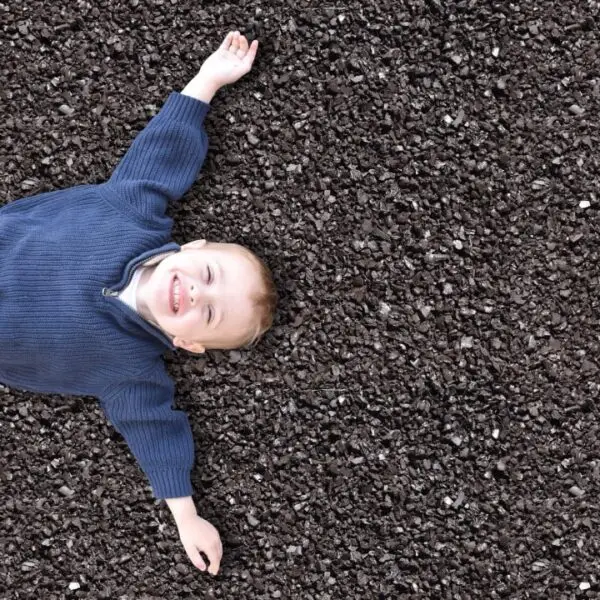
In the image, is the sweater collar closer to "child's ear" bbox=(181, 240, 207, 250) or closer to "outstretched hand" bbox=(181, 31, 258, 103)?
"child's ear" bbox=(181, 240, 207, 250)

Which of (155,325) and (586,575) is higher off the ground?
(155,325)

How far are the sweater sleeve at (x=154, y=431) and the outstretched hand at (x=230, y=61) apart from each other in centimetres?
57

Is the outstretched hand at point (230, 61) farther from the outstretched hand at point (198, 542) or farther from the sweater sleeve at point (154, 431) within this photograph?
the outstretched hand at point (198, 542)

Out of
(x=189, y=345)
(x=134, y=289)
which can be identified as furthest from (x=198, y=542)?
(x=134, y=289)

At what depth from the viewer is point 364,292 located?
1.31 metres

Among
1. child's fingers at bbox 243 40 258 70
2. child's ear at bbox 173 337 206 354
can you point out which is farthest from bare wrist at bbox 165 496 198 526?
child's fingers at bbox 243 40 258 70

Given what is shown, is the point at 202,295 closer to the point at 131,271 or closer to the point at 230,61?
the point at 131,271

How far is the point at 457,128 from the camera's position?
129cm

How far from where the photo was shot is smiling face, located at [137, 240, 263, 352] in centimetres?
112

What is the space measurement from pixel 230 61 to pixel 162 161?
23cm

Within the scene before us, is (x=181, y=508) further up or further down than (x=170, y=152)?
further down

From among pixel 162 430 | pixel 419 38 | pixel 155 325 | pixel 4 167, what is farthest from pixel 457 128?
pixel 4 167

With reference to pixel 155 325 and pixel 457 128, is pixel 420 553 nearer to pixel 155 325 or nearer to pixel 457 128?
pixel 155 325

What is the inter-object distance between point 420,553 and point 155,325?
0.65 meters
